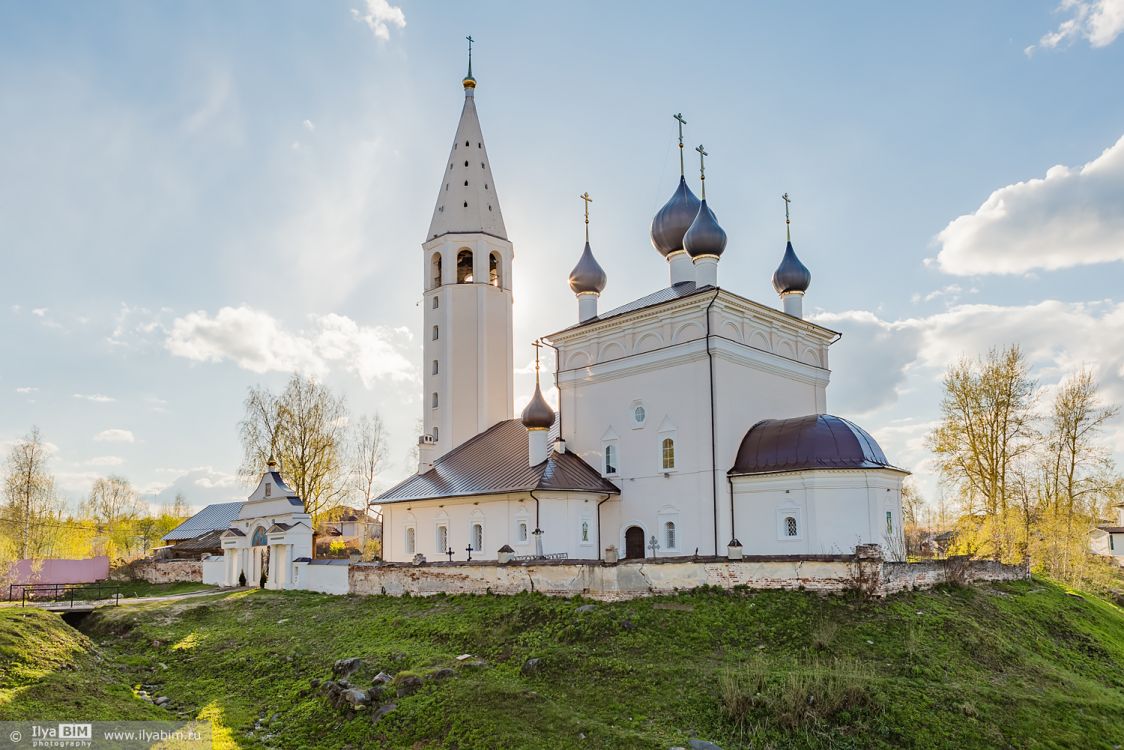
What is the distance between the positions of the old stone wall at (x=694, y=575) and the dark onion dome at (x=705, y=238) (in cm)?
887

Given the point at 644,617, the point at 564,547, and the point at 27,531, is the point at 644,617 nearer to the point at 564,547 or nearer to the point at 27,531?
the point at 564,547

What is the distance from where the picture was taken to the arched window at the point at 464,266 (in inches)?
1165

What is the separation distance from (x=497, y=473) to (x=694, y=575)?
827cm

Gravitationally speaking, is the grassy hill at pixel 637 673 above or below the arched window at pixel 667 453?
below

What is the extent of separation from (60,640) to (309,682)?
5.04 meters

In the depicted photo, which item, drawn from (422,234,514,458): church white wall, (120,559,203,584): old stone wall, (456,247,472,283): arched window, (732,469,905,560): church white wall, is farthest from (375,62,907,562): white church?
(120,559,203,584): old stone wall

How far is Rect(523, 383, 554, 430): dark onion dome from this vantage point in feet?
72.0

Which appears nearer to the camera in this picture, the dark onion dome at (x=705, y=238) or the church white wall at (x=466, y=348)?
the dark onion dome at (x=705, y=238)

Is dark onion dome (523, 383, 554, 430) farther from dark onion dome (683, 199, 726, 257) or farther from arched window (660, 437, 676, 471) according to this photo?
dark onion dome (683, 199, 726, 257)

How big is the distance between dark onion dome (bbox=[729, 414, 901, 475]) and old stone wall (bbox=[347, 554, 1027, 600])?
2.77 m

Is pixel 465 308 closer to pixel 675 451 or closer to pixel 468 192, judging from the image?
pixel 468 192

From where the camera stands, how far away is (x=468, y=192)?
30.0 metres

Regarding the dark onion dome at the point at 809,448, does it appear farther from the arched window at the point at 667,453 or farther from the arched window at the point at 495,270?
the arched window at the point at 495,270

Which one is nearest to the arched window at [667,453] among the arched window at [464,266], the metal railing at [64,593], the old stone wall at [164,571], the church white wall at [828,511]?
the church white wall at [828,511]
